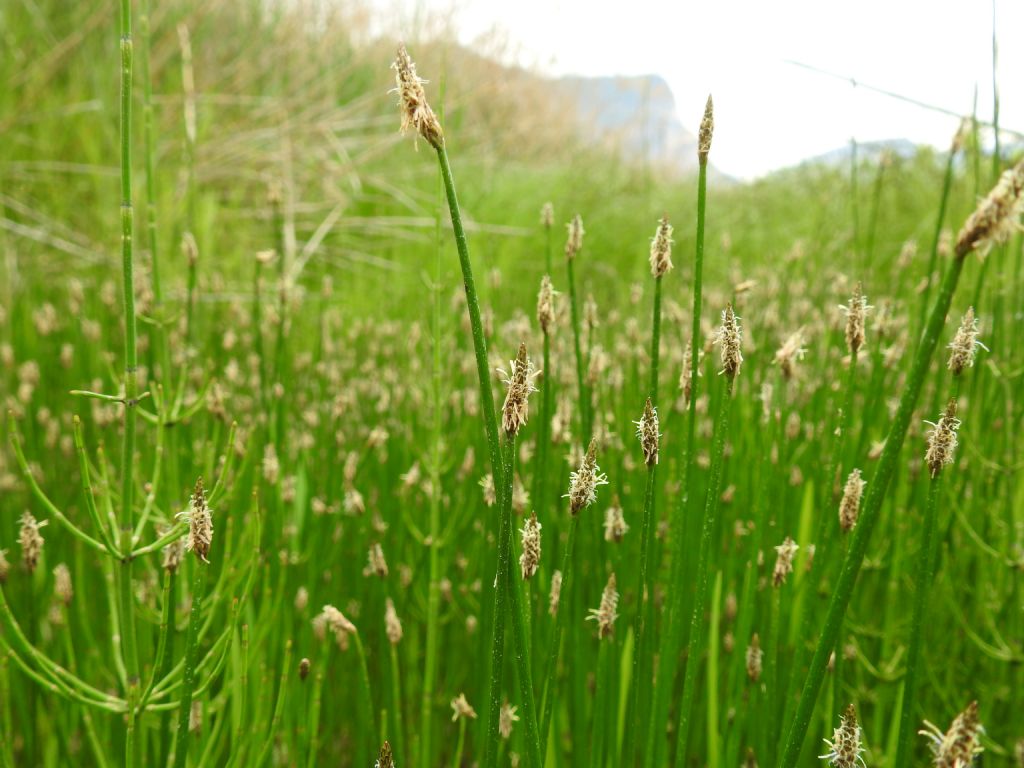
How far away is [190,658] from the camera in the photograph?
737 mm

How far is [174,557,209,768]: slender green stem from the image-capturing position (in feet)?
2.31

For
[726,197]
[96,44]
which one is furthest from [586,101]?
[96,44]

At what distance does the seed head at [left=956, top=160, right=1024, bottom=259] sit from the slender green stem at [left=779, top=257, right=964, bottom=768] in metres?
0.02

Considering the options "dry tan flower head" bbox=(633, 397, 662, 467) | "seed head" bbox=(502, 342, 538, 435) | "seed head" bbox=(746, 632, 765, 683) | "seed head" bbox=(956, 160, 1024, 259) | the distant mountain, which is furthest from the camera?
the distant mountain

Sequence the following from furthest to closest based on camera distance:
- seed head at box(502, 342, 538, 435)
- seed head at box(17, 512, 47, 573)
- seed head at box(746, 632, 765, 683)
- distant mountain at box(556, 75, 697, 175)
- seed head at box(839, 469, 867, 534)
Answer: distant mountain at box(556, 75, 697, 175) → seed head at box(746, 632, 765, 683) → seed head at box(17, 512, 47, 573) → seed head at box(839, 469, 867, 534) → seed head at box(502, 342, 538, 435)

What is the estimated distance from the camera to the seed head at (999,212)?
16.1 inches

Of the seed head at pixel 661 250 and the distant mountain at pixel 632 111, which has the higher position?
the distant mountain at pixel 632 111

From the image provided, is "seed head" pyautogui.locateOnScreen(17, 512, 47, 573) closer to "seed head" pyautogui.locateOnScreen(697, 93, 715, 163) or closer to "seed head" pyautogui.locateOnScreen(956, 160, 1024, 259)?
"seed head" pyautogui.locateOnScreen(697, 93, 715, 163)

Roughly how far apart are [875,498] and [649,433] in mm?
210

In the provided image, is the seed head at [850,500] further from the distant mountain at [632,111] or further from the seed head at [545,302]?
the distant mountain at [632,111]

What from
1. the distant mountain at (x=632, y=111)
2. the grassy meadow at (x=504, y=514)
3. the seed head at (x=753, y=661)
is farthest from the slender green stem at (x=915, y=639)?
the distant mountain at (x=632, y=111)

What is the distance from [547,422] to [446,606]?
83 centimetres

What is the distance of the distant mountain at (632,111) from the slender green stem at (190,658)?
608cm

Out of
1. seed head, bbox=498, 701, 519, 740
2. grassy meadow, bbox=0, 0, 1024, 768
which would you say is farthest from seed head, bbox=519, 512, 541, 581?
seed head, bbox=498, 701, 519, 740
